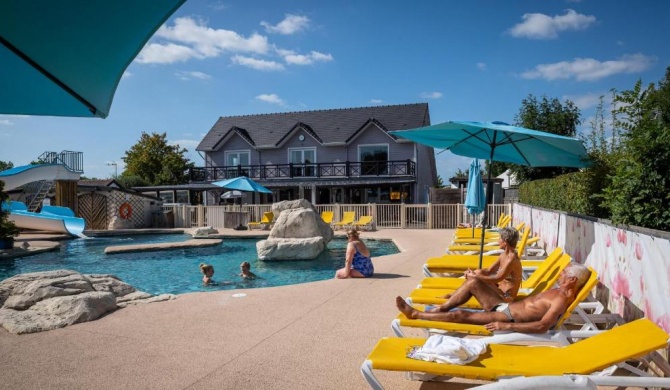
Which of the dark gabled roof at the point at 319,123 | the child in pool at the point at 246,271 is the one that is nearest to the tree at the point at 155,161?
the dark gabled roof at the point at 319,123

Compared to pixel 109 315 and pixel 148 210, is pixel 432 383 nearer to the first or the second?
pixel 109 315

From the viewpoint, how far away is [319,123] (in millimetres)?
32656

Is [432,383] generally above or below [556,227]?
below

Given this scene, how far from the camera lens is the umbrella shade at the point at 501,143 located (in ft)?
19.5

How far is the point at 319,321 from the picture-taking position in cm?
584

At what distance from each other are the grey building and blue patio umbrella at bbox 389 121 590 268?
1938 cm

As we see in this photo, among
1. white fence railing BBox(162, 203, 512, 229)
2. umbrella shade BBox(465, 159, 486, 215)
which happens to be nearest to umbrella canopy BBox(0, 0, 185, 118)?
umbrella shade BBox(465, 159, 486, 215)

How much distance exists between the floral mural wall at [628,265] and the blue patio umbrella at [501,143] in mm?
1000

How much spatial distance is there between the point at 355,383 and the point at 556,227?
21.4 feet

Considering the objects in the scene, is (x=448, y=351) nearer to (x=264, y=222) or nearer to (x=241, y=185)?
(x=264, y=222)

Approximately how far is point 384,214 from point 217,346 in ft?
61.9

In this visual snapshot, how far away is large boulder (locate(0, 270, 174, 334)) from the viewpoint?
575 centimetres

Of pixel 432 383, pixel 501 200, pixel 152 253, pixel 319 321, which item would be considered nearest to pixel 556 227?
pixel 319 321

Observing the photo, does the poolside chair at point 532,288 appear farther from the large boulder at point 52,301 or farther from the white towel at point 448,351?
the large boulder at point 52,301
